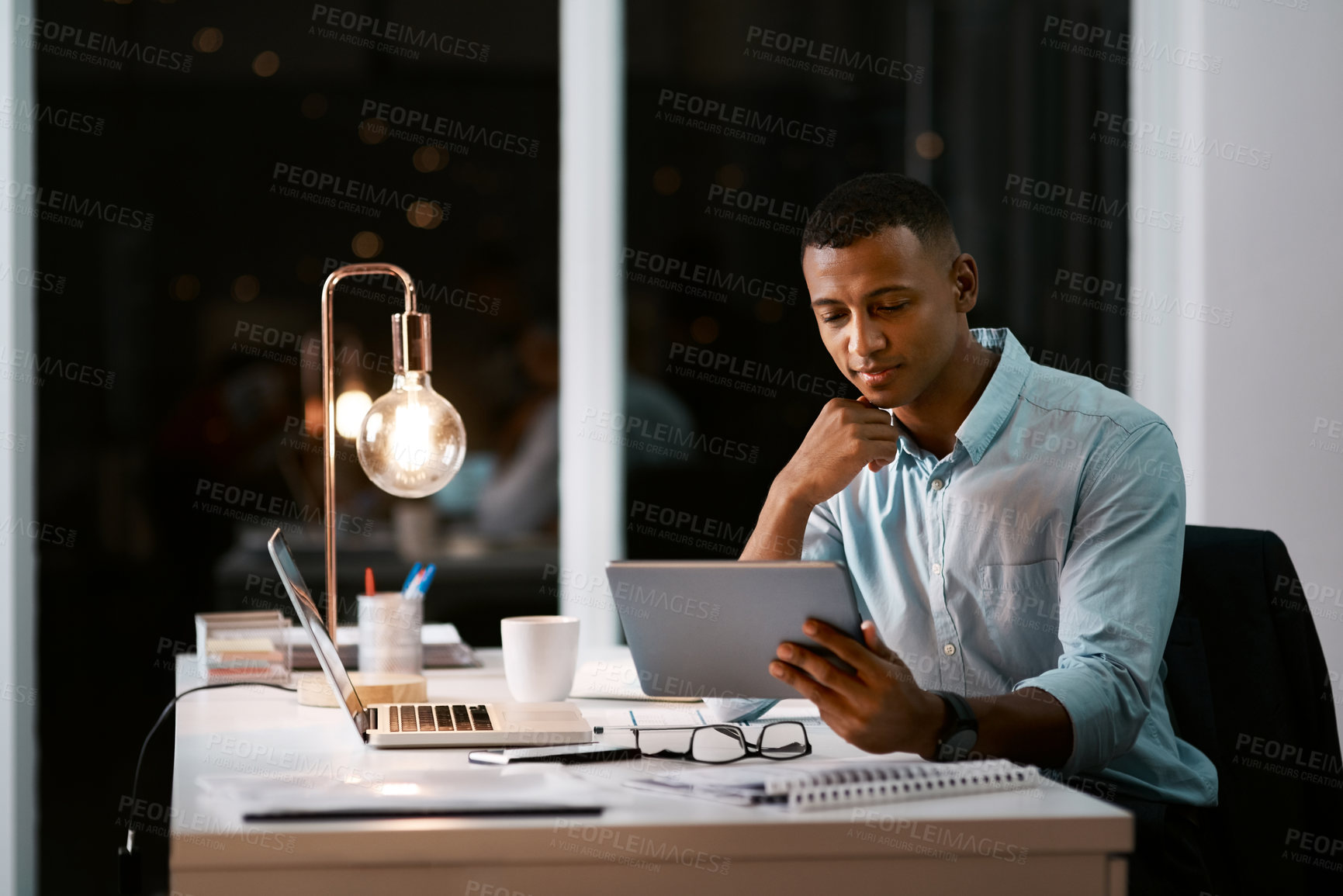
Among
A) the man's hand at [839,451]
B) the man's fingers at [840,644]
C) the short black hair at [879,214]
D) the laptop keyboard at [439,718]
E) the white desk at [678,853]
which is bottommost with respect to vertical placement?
the white desk at [678,853]

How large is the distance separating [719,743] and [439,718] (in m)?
0.32

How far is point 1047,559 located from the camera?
167 cm

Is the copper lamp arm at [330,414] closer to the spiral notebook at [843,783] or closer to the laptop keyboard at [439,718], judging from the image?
the laptop keyboard at [439,718]

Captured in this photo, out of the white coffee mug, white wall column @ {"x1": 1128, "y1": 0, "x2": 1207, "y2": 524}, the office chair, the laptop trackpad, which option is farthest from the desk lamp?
white wall column @ {"x1": 1128, "y1": 0, "x2": 1207, "y2": 524}

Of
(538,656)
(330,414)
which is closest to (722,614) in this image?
(538,656)

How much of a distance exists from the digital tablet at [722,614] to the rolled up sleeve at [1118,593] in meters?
A: 0.32

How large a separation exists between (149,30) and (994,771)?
306 cm

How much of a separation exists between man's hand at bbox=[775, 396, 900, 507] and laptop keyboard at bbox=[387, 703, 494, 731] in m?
0.52

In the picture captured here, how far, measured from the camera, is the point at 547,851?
3.39ft

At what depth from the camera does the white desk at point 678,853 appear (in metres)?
1.01

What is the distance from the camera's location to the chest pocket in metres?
1.67

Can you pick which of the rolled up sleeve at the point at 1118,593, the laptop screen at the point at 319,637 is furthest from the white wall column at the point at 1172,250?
the laptop screen at the point at 319,637

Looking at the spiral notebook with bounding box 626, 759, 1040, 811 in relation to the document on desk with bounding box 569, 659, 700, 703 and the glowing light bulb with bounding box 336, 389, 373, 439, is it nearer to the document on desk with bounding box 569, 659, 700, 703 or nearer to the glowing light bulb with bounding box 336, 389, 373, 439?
the document on desk with bounding box 569, 659, 700, 703

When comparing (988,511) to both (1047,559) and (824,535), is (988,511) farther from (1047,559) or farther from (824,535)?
(824,535)
